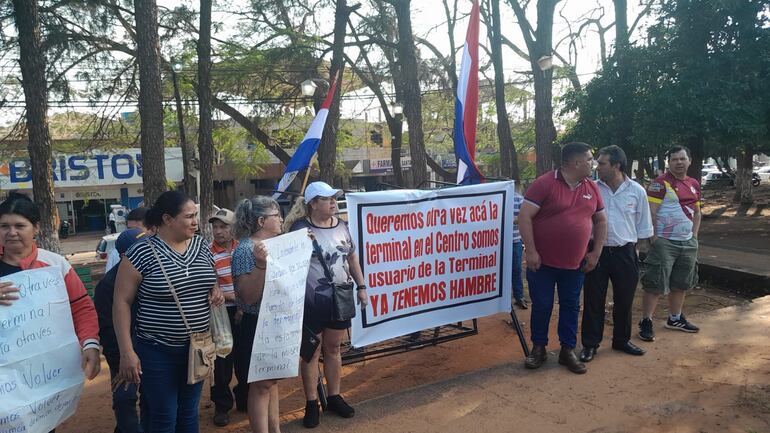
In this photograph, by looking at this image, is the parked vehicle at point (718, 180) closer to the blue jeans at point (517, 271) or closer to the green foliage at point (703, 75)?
the green foliage at point (703, 75)

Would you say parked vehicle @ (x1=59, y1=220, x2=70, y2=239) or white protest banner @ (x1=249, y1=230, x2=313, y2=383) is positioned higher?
white protest banner @ (x1=249, y1=230, x2=313, y2=383)

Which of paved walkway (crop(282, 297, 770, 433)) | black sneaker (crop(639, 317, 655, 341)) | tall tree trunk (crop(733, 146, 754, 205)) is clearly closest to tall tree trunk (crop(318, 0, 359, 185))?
black sneaker (crop(639, 317, 655, 341))

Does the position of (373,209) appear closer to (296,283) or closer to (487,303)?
(296,283)

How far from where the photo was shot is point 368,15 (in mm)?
16312

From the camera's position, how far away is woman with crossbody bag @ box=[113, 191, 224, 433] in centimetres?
254

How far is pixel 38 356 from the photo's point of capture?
8.12 ft

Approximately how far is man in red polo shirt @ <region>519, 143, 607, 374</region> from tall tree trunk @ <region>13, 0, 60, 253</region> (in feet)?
26.8

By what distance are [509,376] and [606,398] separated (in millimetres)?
740

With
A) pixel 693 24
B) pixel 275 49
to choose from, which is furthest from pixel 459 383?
pixel 275 49

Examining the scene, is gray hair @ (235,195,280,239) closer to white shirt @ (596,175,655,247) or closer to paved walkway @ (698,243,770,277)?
white shirt @ (596,175,655,247)

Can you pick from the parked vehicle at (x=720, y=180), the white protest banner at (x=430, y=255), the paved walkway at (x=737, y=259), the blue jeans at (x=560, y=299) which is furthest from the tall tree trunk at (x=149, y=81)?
the parked vehicle at (x=720, y=180)

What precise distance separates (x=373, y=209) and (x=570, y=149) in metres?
1.59

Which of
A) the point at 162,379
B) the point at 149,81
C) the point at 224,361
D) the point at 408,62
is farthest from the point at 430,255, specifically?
the point at 408,62

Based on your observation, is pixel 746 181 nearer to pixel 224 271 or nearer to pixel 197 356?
pixel 224 271
